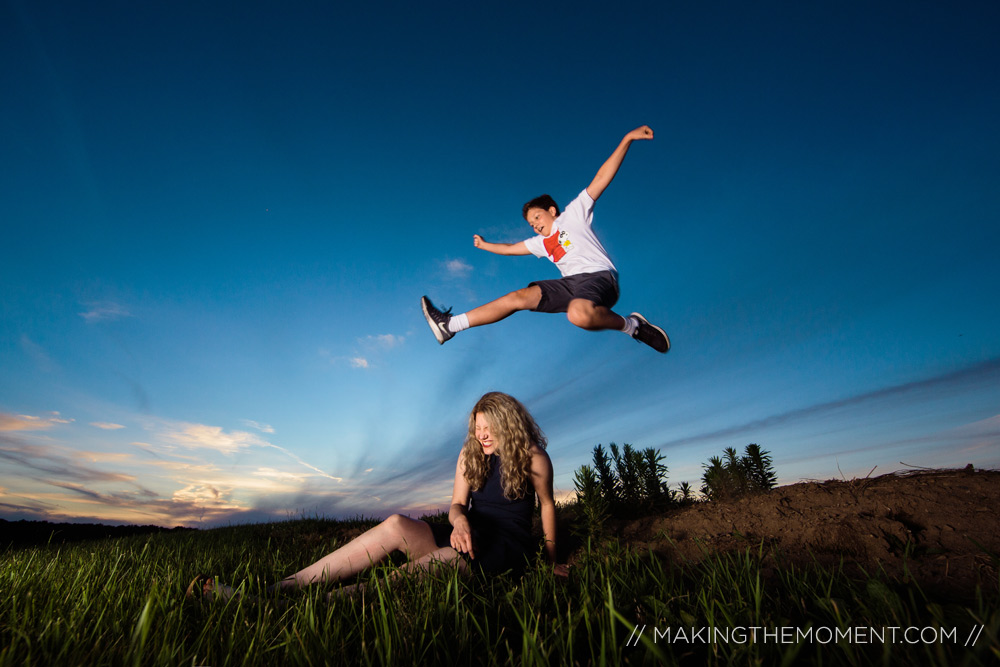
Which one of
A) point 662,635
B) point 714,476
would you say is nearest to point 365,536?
point 662,635

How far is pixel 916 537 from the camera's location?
2.78 metres

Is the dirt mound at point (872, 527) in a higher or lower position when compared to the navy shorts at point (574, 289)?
lower

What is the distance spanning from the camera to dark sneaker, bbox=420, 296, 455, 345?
4820 mm

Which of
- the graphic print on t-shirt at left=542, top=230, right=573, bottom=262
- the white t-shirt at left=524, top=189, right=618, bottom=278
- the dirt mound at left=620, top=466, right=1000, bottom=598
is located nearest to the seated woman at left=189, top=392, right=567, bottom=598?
the dirt mound at left=620, top=466, right=1000, bottom=598

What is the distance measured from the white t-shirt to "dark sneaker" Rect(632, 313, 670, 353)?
0.88 m

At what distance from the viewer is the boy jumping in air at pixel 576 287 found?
4406mm

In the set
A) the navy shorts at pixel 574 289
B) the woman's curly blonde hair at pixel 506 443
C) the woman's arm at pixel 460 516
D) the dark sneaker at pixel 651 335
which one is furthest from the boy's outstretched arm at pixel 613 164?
the woman's arm at pixel 460 516

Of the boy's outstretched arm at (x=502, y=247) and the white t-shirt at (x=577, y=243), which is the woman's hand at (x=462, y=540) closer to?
the white t-shirt at (x=577, y=243)

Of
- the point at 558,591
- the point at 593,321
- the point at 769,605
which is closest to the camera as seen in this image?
the point at 769,605

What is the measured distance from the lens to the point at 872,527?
9.42 ft

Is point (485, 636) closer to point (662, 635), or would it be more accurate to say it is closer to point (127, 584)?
point (662, 635)

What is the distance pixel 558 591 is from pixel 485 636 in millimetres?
707

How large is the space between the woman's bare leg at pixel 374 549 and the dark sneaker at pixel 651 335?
11.0 ft

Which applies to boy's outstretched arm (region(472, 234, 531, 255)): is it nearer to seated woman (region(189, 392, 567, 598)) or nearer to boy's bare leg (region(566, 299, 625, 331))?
boy's bare leg (region(566, 299, 625, 331))
